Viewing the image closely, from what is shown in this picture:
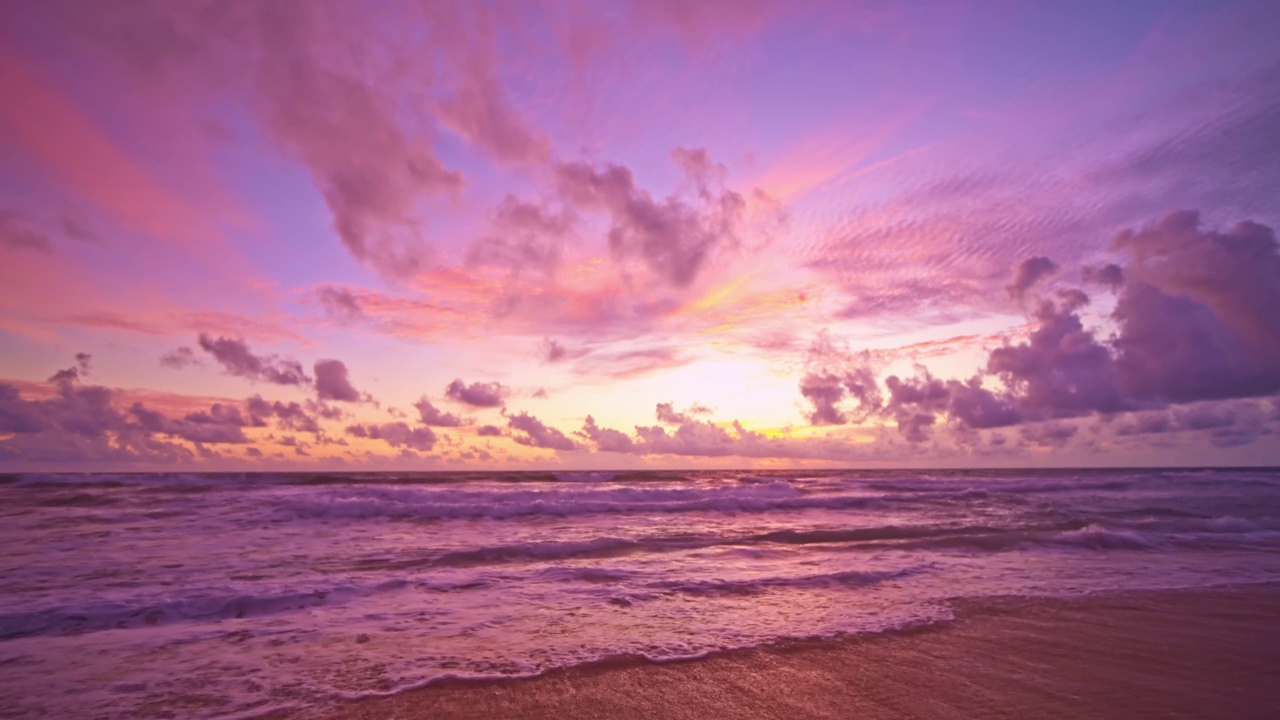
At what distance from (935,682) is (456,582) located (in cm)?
777

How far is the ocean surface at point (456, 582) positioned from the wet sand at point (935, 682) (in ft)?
1.58

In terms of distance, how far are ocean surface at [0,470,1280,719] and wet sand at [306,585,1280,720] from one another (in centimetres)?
48

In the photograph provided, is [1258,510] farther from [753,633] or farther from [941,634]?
[753,633]

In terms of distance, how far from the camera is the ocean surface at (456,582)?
20.9 ft

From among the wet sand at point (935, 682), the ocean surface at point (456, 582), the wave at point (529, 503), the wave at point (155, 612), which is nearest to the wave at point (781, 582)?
the ocean surface at point (456, 582)

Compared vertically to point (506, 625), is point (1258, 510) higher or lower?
lower

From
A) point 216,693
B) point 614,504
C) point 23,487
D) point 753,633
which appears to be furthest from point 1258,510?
point 23,487

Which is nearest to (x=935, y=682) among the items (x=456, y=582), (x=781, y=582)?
(x=781, y=582)

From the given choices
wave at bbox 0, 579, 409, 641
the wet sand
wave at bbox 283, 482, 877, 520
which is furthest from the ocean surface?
the wet sand

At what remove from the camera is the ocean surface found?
20.9 ft

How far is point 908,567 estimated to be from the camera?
12.0 metres

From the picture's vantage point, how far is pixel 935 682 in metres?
5.93

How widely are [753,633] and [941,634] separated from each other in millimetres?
2346

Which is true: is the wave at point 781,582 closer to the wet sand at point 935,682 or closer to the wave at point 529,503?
the wet sand at point 935,682
